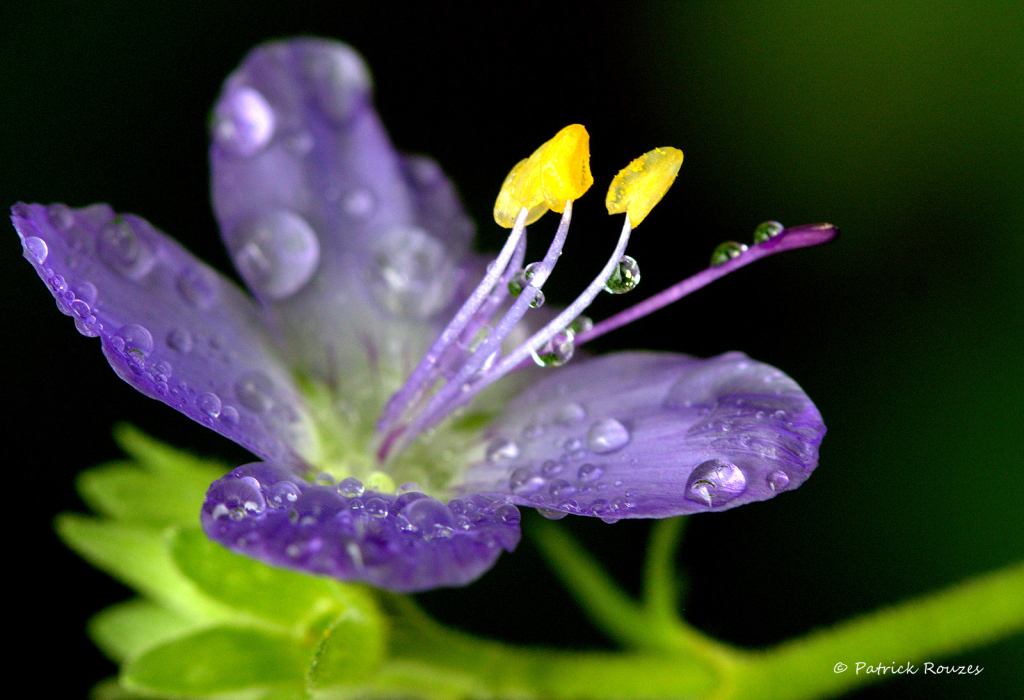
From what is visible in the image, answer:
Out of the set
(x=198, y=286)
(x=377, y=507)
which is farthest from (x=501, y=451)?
(x=198, y=286)

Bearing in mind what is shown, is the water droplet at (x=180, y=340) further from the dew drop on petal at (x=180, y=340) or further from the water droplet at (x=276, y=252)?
the water droplet at (x=276, y=252)

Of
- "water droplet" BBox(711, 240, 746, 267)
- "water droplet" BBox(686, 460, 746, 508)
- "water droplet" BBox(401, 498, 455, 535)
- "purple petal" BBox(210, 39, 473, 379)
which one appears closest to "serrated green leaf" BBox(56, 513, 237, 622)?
"purple petal" BBox(210, 39, 473, 379)

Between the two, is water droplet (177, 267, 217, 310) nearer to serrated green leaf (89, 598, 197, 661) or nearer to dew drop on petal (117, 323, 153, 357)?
dew drop on petal (117, 323, 153, 357)

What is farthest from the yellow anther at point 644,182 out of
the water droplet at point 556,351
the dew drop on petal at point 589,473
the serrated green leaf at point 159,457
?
the serrated green leaf at point 159,457

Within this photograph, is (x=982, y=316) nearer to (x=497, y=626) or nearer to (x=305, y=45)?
(x=497, y=626)

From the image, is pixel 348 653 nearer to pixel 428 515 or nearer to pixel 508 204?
pixel 428 515

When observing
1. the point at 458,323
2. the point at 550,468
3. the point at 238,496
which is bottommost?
the point at 238,496

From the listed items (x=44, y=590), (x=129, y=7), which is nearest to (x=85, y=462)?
(x=44, y=590)
